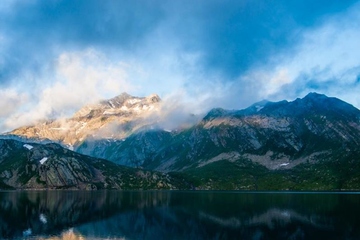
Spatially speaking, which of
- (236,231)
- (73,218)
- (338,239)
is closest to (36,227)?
(73,218)

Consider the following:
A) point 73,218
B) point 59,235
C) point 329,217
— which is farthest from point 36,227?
point 329,217

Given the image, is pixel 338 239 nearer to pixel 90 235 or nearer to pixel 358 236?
pixel 358 236

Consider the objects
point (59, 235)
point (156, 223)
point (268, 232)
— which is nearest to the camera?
point (59, 235)

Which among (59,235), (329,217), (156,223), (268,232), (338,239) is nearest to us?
(338,239)

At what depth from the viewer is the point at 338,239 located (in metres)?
82.9

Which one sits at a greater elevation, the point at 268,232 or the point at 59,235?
the point at 59,235

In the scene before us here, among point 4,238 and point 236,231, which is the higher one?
point 4,238

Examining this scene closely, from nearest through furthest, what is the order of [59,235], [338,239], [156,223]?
1. [338,239]
2. [59,235]
3. [156,223]

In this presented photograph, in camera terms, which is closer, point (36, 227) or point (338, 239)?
point (338, 239)

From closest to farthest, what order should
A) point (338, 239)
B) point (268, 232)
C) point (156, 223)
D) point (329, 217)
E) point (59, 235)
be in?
point (338, 239) → point (59, 235) → point (268, 232) → point (156, 223) → point (329, 217)

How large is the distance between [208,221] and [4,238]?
2404 inches

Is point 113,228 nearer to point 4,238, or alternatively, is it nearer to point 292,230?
point 4,238

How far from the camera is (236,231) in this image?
3920 inches

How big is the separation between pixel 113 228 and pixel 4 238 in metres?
29.5
